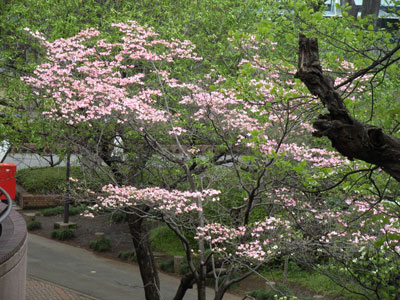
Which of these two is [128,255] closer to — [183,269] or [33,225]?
[183,269]

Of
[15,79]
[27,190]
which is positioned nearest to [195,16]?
[15,79]

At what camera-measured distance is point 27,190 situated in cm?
2625

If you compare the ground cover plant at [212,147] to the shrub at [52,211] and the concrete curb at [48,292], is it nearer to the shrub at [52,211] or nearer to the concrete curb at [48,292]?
the concrete curb at [48,292]

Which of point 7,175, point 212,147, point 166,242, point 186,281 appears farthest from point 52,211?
point 212,147

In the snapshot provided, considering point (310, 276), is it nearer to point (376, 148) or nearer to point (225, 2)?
point (225, 2)

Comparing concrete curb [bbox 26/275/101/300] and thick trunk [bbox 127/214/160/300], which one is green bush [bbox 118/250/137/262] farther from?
thick trunk [bbox 127/214/160/300]

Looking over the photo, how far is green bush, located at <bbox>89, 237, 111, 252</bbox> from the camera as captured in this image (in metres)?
19.2

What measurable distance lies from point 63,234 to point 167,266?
17.9 ft

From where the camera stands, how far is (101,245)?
1925 centimetres

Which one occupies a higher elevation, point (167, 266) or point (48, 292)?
point (167, 266)

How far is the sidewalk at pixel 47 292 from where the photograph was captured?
13.1m

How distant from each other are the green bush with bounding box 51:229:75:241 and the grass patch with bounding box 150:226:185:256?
10.9 ft

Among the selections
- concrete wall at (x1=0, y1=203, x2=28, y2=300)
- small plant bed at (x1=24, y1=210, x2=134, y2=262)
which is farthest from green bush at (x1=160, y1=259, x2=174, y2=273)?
concrete wall at (x1=0, y1=203, x2=28, y2=300)

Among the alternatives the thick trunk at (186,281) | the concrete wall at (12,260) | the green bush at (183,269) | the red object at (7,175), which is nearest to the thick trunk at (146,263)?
A: the thick trunk at (186,281)
